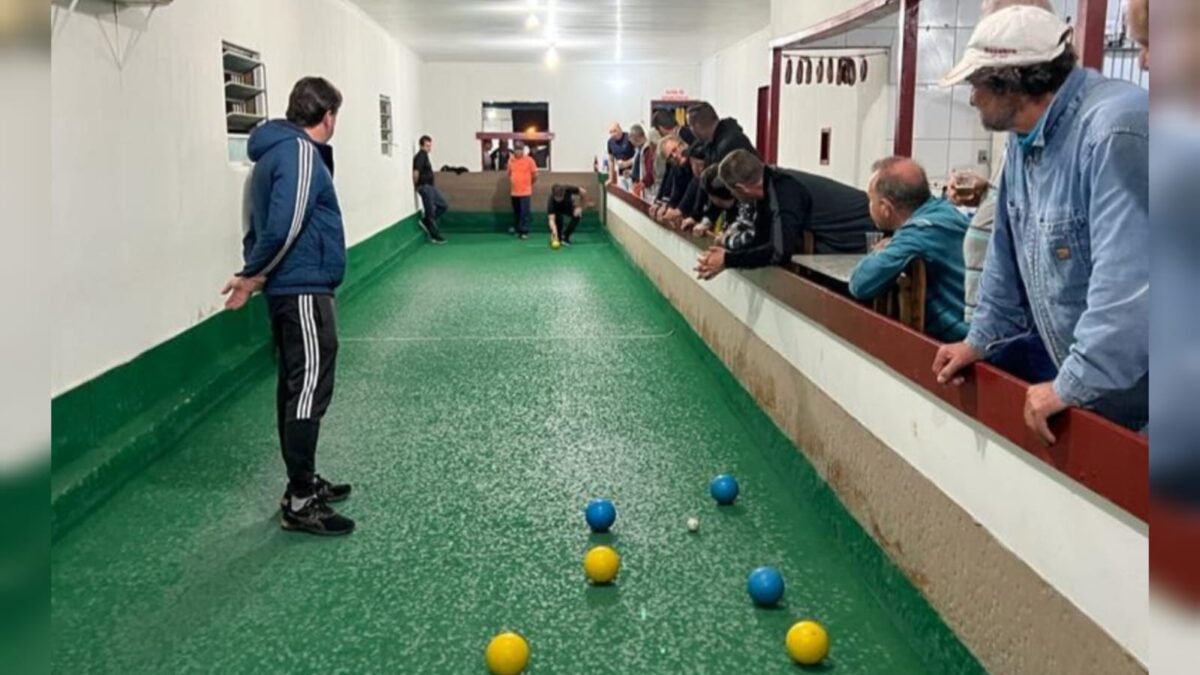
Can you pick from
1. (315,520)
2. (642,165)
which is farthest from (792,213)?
(642,165)

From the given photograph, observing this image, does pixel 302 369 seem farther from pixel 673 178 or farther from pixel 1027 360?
pixel 673 178

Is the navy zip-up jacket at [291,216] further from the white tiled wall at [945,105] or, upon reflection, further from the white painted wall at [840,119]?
the white painted wall at [840,119]

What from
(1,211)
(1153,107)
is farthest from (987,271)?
(1,211)

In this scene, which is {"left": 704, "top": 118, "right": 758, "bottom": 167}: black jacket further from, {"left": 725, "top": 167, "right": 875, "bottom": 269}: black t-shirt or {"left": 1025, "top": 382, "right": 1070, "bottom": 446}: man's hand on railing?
{"left": 1025, "top": 382, "right": 1070, "bottom": 446}: man's hand on railing

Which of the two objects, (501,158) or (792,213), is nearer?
(792,213)

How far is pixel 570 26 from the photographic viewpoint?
12.7 meters

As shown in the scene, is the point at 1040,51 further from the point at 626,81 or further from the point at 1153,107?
the point at 626,81

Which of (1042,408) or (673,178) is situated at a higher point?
(673,178)

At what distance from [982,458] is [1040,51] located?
98cm

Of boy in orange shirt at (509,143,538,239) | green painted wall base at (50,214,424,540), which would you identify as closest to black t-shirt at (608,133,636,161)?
boy in orange shirt at (509,143,538,239)

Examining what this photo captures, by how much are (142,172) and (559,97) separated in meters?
14.8

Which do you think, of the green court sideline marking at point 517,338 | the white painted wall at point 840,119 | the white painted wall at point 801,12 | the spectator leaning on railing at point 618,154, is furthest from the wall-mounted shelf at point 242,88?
the spectator leaning on railing at point 618,154

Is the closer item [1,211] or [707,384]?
[1,211]

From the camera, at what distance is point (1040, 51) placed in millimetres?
1802
